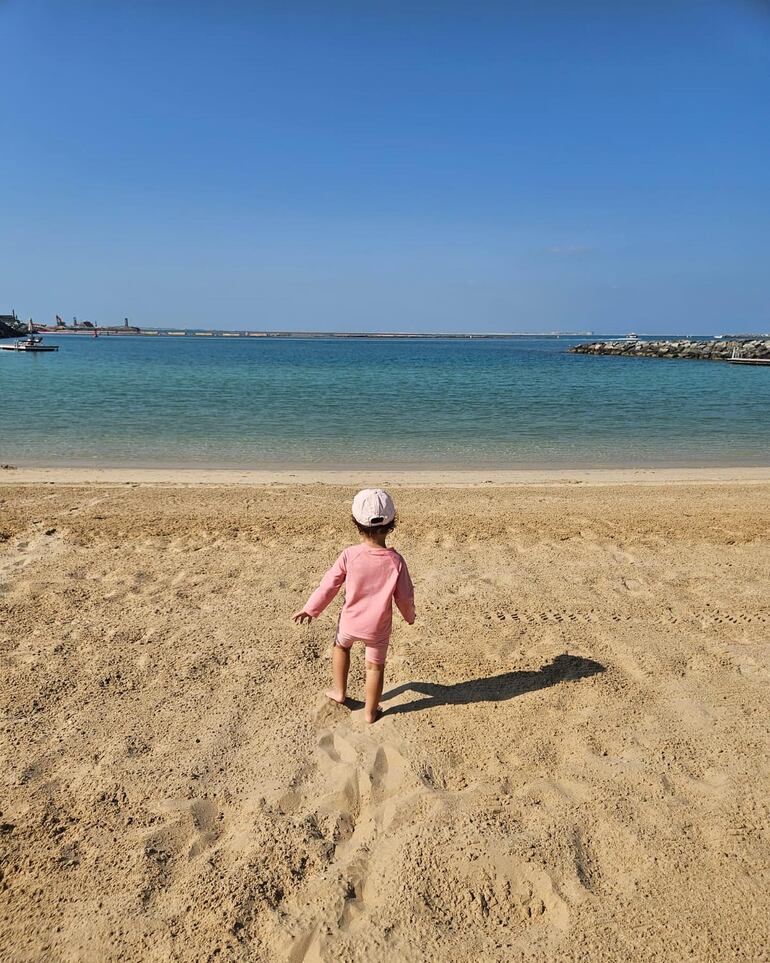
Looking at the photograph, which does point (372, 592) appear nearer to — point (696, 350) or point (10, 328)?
point (696, 350)

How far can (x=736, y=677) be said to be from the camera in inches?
159

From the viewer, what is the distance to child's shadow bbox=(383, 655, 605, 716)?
379 cm

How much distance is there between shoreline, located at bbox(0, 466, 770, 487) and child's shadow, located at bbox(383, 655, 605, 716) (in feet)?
21.5

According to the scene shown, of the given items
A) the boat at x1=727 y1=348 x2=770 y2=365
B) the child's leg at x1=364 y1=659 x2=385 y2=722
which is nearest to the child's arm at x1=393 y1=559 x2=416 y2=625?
the child's leg at x1=364 y1=659 x2=385 y2=722

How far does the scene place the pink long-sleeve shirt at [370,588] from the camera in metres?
3.50

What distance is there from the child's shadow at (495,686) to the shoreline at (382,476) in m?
6.54

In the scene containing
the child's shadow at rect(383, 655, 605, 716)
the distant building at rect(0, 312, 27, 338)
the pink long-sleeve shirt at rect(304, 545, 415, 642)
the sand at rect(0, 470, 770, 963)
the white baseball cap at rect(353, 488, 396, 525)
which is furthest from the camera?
the distant building at rect(0, 312, 27, 338)

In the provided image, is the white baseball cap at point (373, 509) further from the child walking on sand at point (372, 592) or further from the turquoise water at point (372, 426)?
the turquoise water at point (372, 426)

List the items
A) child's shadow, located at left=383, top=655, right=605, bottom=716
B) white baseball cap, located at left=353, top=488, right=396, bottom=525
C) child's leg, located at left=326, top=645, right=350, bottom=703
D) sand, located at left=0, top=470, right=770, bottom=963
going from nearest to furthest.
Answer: sand, located at left=0, top=470, right=770, bottom=963
white baseball cap, located at left=353, top=488, right=396, bottom=525
child's leg, located at left=326, top=645, right=350, bottom=703
child's shadow, located at left=383, top=655, right=605, bottom=716

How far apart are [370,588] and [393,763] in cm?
89

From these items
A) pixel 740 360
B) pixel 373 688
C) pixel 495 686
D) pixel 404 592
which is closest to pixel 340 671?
pixel 373 688

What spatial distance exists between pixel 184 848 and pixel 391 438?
13.8m

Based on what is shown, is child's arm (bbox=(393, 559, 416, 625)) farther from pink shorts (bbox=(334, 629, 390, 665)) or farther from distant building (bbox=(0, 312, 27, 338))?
distant building (bbox=(0, 312, 27, 338))

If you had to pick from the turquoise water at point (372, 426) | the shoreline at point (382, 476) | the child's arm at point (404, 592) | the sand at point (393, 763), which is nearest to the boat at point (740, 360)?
the turquoise water at point (372, 426)
